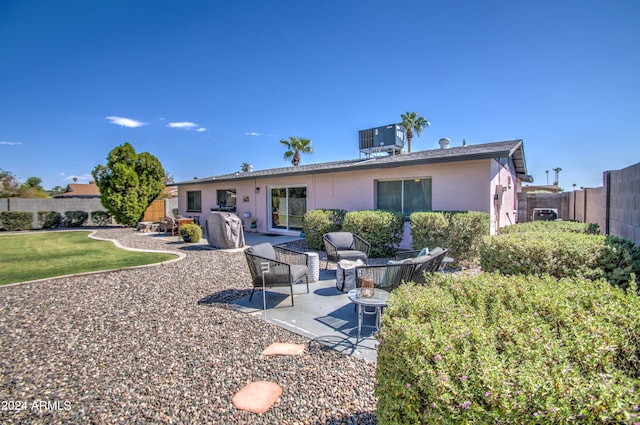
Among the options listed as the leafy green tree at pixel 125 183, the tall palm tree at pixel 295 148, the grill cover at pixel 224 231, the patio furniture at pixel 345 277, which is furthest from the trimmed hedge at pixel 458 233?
the tall palm tree at pixel 295 148

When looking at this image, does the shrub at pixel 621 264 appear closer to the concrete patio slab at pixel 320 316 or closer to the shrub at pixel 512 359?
the shrub at pixel 512 359

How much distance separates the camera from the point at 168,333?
13.8ft

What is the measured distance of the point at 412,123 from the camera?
1120 inches

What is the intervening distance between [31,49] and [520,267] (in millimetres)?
16575

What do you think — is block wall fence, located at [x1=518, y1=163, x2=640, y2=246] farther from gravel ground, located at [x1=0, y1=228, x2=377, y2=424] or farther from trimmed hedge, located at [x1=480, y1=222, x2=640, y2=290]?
gravel ground, located at [x1=0, y1=228, x2=377, y2=424]

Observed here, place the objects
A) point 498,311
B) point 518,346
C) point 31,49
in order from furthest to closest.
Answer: point 31,49
point 498,311
point 518,346

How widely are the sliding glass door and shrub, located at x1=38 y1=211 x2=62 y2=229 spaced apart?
1565 centimetres

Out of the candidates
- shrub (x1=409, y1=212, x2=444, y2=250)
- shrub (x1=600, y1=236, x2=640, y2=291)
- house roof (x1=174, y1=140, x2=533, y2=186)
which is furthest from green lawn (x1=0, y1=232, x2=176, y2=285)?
shrub (x1=600, y1=236, x2=640, y2=291)

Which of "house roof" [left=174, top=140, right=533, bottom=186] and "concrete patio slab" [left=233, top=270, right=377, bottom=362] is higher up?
"house roof" [left=174, top=140, right=533, bottom=186]

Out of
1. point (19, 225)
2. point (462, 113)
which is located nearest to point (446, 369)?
point (462, 113)

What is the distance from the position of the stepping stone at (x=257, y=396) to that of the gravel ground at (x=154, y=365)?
7 cm

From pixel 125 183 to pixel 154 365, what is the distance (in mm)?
18710

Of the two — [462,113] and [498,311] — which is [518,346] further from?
[462,113]

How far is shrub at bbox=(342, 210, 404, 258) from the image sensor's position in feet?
29.8
